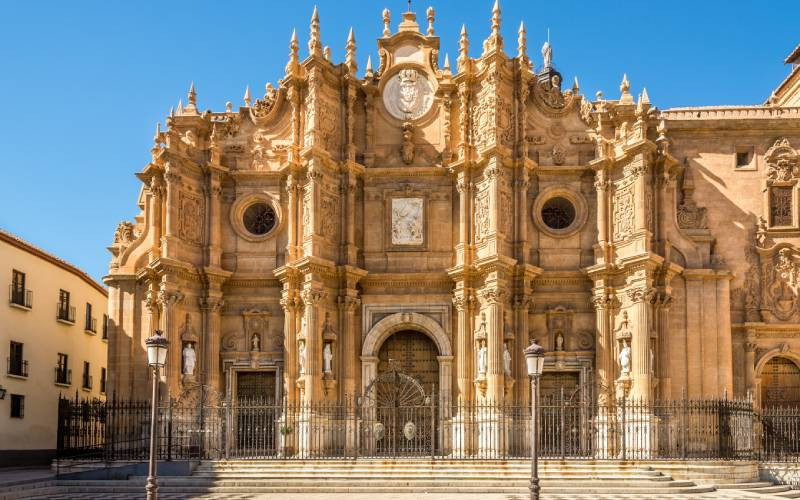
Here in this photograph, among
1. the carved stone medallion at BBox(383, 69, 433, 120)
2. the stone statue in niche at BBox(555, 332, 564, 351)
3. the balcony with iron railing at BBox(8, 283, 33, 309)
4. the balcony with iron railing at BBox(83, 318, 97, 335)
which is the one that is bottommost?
the stone statue in niche at BBox(555, 332, 564, 351)

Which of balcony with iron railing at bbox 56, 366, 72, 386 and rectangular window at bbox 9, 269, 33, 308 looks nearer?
rectangular window at bbox 9, 269, 33, 308

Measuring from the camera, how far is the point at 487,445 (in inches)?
1169

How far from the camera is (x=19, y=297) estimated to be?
3381cm

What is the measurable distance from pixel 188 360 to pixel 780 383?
18952mm

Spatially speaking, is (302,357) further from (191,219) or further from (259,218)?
(191,219)

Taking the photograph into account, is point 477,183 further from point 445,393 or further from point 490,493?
A: point 490,493

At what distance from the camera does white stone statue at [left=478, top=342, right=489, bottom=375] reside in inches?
1210

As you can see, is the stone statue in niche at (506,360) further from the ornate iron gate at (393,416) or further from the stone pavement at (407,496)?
the stone pavement at (407,496)

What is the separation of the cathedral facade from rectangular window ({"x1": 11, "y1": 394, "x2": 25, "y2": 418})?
4106 millimetres

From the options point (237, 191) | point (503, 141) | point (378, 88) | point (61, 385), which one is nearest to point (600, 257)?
point (503, 141)

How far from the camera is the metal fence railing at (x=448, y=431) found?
28.8m

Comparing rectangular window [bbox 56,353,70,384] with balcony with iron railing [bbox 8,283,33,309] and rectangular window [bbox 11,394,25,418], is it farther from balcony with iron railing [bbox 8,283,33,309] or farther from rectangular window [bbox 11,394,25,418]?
balcony with iron railing [bbox 8,283,33,309]

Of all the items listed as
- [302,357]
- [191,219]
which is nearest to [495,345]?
[302,357]

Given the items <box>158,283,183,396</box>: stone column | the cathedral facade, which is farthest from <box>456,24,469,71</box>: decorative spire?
<box>158,283,183,396</box>: stone column
